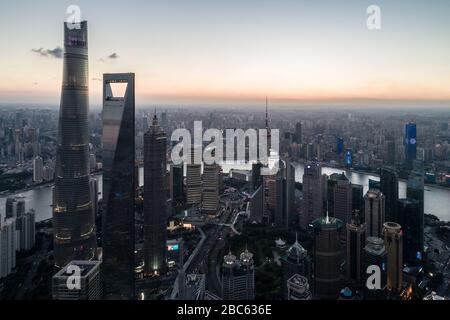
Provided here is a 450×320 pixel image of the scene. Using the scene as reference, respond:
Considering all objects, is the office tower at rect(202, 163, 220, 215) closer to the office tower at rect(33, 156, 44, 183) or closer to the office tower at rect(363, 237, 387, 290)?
the office tower at rect(363, 237, 387, 290)

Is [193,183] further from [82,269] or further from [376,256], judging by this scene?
[82,269]

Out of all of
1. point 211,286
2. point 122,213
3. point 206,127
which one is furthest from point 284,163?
point 122,213

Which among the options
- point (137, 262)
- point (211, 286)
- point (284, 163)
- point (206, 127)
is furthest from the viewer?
point (206, 127)

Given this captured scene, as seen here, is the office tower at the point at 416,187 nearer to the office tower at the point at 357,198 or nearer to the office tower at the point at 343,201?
the office tower at the point at 357,198

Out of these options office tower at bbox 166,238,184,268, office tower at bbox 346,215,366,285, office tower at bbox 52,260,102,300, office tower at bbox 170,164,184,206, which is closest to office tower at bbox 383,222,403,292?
office tower at bbox 346,215,366,285

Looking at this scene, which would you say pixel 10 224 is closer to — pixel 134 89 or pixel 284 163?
pixel 134 89

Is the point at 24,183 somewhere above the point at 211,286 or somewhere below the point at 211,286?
above

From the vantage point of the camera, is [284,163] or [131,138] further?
[284,163]
